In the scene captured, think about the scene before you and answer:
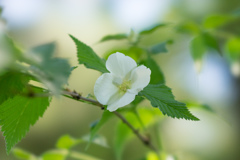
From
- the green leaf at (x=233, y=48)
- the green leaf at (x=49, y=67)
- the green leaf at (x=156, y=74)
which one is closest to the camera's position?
the green leaf at (x=49, y=67)

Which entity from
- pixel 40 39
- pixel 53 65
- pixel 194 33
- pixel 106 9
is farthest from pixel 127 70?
pixel 40 39

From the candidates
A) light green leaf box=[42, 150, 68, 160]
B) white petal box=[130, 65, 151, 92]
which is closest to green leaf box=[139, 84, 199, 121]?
white petal box=[130, 65, 151, 92]

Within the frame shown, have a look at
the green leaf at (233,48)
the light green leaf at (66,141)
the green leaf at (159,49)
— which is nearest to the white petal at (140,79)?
the green leaf at (159,49)

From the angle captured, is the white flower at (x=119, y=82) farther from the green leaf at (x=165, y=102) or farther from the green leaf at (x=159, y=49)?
the green leaf at (x=159, y=49)

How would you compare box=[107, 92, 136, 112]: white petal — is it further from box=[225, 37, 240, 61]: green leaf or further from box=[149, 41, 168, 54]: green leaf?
box=[225, 37, 240, 61]: green leaf

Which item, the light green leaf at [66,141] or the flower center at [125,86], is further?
the light green leaf at [66,141]

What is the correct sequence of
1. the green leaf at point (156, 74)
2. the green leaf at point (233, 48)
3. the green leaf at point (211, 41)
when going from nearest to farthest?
the green leaf at point (156, 74) < the green leaf at point (211, 41) < the green leaf at point (233, 48)

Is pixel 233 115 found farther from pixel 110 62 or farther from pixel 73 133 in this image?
pixel 110 62
